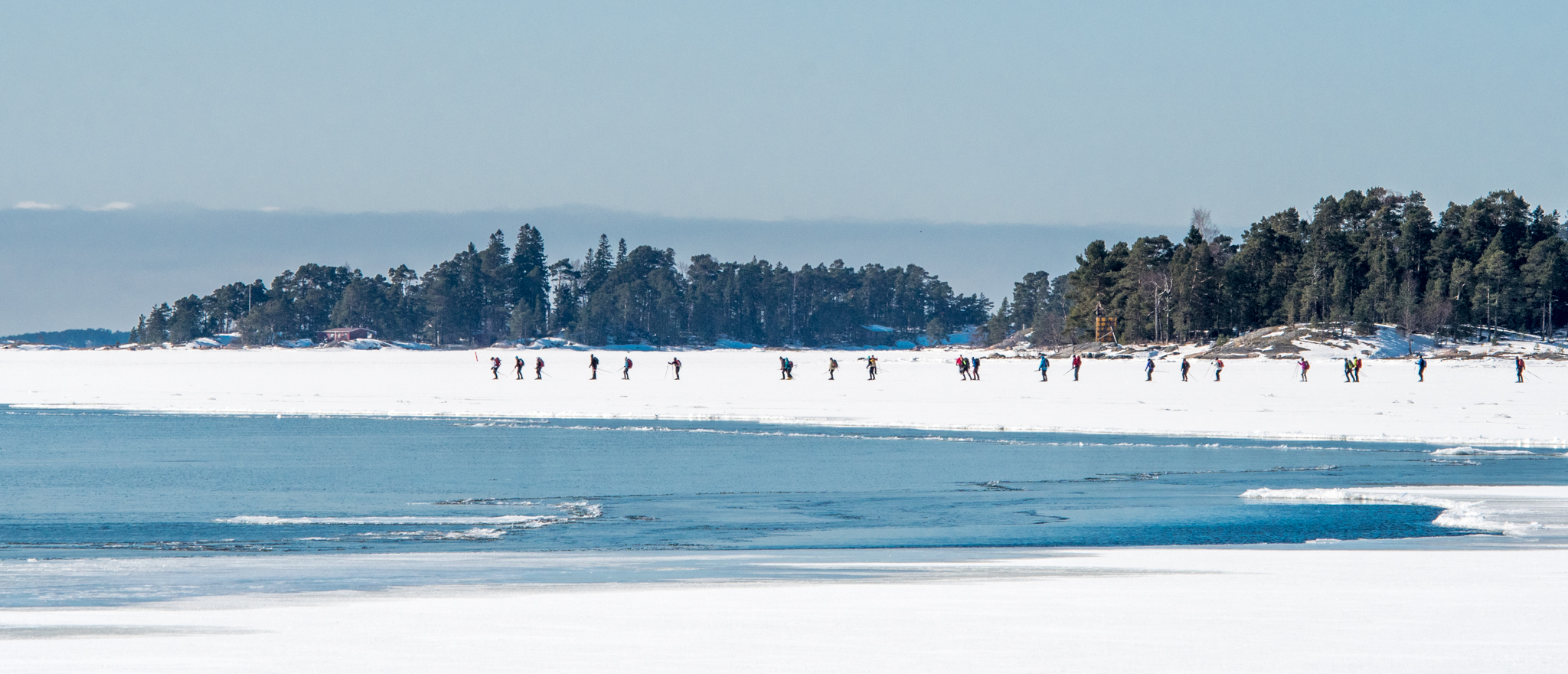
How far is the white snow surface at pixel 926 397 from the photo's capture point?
3462cm

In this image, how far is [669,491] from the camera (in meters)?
19.9

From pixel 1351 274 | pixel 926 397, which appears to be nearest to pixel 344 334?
pixel 1351 274

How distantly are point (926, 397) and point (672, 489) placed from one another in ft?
90.9

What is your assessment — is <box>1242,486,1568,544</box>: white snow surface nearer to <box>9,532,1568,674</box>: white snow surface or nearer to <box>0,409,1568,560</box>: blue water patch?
<box>0,409,1568,560</box>: blue water patch

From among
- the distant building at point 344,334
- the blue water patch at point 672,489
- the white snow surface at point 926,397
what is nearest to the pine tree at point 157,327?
the distant building at point 344,334

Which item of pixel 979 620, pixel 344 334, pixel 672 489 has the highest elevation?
pixel 344 334

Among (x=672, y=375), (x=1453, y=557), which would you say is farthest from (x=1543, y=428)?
(x=672, y=375)

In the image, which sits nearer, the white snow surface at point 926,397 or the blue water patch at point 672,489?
the blue water patch at point 672,489

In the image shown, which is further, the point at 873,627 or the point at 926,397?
the point at 926,397

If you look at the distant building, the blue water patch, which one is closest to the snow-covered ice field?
the blue water patch

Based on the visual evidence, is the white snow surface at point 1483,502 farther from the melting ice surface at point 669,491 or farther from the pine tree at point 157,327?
the pine tree at point 157,327

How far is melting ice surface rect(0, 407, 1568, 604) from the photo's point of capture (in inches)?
578

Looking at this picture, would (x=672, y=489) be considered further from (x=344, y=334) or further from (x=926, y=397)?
(x=344, y=334)

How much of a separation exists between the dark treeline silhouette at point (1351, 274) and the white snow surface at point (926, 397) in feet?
78.9
